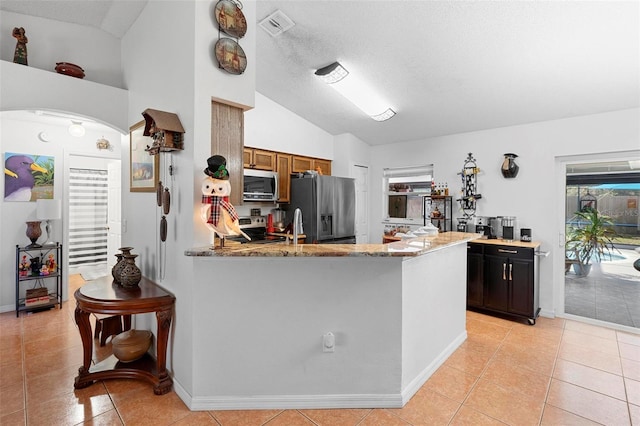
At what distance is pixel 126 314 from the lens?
2.11 metres

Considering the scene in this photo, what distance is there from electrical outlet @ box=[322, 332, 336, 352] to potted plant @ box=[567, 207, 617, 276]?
134 inches

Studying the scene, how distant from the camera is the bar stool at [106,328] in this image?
295 cm

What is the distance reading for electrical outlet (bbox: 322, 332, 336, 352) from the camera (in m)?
2.09

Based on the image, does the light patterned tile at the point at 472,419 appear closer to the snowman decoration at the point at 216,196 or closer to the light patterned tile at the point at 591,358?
the light patterned tile at the point at 591,358

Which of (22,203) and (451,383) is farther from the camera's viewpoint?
(22,203)

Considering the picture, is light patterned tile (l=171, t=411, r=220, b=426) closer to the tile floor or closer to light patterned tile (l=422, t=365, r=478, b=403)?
the tile floor

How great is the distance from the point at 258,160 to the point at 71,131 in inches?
96.2

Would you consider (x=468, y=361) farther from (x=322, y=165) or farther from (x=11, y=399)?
(x=11, y=399)

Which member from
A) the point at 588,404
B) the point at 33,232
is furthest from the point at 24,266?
the point at 588,404

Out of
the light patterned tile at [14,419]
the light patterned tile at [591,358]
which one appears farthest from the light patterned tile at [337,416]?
the light patterned tile at [591,358]

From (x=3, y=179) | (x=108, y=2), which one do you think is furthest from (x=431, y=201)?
(x=3, y=179)

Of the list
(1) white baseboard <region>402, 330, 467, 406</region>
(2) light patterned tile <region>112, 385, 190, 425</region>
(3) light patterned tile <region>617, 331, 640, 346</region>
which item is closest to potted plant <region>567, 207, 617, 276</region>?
(3) light patterned tile <region>617, 331, 640, 346</region>

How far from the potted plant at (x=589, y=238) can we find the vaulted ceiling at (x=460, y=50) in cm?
120

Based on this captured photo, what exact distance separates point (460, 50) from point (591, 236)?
2787 mm
